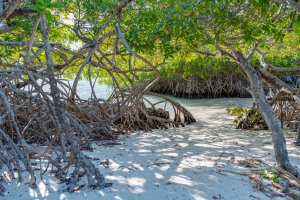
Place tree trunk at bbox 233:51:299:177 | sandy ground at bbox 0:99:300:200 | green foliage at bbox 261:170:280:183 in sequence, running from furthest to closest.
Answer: tree trunk at bbox 233:51:299:177, green foliage at bbox 261:170:280:183, sandy ground at bbox 0:99:300:200

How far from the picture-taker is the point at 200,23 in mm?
3381

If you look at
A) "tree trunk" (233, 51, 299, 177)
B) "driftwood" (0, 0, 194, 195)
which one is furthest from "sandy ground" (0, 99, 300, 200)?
"tree trunk" (233, 51, 299, 177)

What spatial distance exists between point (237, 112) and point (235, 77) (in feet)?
35.7

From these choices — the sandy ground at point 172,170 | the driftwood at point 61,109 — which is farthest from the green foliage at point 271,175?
A: the driftwood at point 61,109

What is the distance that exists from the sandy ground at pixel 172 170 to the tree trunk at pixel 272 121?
0.40 m

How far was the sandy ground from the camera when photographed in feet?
8.43

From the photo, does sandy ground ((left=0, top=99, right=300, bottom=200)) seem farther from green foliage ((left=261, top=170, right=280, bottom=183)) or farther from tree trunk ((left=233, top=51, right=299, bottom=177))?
tree trunk ((left=233, top=51, right=299, bottom=177))

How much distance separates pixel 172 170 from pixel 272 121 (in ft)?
3.70

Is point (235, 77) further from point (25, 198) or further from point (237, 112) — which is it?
point (25, 198)

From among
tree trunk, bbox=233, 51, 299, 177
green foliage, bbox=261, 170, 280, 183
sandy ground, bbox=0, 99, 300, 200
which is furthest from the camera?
tree trunk, bbox=233, 51, 299, 177

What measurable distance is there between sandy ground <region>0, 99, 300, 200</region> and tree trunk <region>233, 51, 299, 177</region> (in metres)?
0.40

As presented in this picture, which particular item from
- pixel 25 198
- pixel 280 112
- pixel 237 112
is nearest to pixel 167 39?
pixel 25 198

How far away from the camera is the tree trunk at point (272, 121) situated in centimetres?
325

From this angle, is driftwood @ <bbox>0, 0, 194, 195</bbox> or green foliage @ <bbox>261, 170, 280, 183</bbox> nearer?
driftwood @ <bbox>0, 0, 194, 195</bbox>
